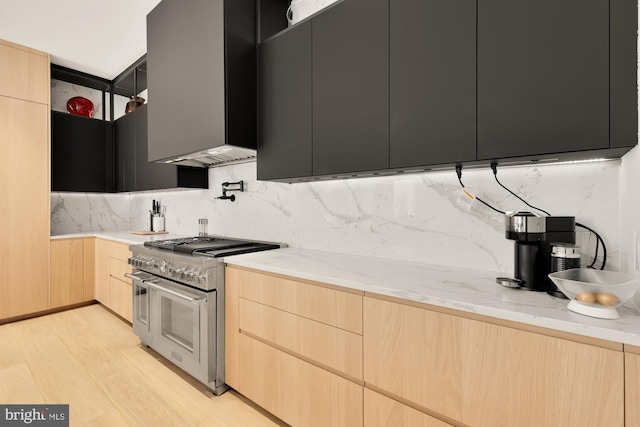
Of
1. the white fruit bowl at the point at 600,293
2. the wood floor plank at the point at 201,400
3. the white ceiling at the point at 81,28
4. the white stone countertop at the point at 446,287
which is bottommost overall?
the wood floor plank at the point at 201,400

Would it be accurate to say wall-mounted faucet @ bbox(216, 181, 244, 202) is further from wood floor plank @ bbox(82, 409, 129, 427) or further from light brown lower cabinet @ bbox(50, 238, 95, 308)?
light brown lower cabinet @ bbox(50, 238, 95, 308)

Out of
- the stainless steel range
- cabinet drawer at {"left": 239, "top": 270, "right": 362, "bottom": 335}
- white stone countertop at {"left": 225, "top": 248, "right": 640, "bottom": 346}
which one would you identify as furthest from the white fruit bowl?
the stainless steel range

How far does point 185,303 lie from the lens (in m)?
1.96

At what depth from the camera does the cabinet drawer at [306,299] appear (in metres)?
1.29

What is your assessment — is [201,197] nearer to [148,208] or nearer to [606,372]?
[148,208]

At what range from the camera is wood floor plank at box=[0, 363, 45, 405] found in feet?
6.04

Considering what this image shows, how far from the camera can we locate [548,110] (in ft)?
3.54

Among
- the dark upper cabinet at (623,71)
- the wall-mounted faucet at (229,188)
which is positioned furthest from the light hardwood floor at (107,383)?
the dark upper cabinet at (623,71)

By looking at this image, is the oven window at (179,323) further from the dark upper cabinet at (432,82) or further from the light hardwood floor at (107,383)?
the dark upper cabinet at (432,82)

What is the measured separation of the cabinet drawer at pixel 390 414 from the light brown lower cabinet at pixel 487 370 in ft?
0.13

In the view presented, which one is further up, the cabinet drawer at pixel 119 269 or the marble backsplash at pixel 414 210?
the marble backsplash at pixel 414 210

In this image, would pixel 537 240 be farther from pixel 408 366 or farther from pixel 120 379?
pixel 120 379

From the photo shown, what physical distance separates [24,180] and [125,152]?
0.95 metres

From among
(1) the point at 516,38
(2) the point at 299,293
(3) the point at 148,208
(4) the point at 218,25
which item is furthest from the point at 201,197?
(1) the point at 516,38
